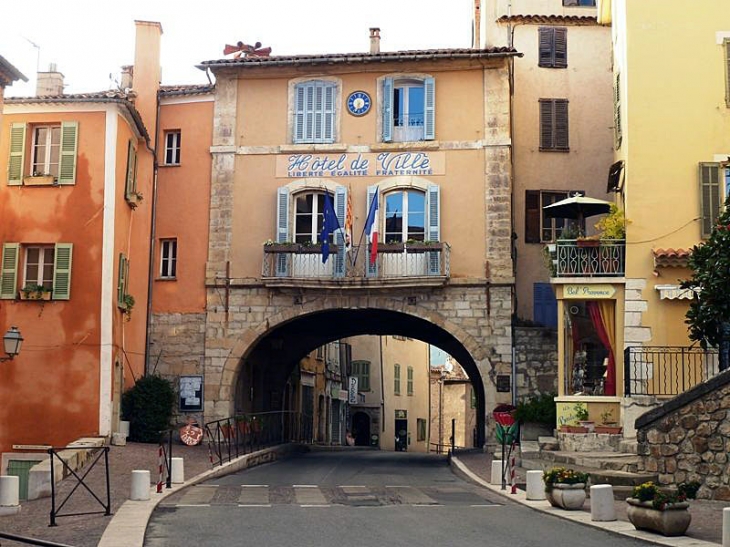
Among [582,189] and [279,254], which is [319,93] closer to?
[279,254]

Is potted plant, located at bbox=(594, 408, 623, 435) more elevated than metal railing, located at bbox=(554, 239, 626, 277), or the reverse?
metal railing, located at bbox=(554, 239, 626, 277)

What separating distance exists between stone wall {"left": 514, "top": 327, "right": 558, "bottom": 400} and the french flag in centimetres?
418

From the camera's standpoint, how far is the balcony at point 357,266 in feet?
88.7

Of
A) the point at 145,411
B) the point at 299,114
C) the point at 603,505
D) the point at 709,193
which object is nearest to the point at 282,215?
the point at 299,114

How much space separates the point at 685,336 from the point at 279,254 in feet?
33.2

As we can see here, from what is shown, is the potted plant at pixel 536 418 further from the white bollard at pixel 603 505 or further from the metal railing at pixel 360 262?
the white bollard at pixel 603 505

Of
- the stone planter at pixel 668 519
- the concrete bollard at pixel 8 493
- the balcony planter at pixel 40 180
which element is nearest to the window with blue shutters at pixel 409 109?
the balcony planter at pixel 40 180

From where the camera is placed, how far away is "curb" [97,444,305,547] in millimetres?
12039

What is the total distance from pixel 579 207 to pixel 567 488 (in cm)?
1116

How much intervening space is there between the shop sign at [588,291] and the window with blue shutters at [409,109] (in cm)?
618

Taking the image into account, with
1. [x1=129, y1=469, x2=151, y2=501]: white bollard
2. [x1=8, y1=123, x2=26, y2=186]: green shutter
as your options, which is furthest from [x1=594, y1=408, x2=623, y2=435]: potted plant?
[x1=8, y1=123, x2=26, y2=186]: green shutter

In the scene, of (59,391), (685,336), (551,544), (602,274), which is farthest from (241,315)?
(551,544)

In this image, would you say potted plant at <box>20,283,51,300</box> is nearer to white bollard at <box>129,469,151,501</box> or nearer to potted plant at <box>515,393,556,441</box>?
white bollard at <box>129,469,151,501</box>

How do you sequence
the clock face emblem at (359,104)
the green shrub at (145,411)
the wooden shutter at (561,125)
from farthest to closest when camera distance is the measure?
the wooden shutter at (561,125), the clock face emblem at (359,104), the green shrub at (145,411)
